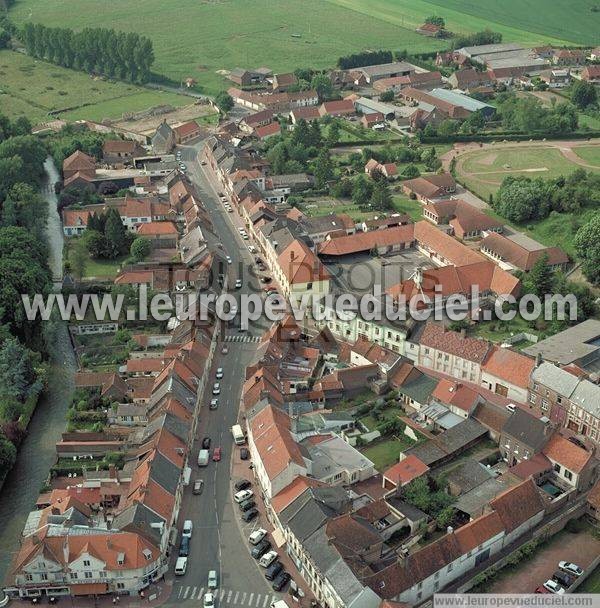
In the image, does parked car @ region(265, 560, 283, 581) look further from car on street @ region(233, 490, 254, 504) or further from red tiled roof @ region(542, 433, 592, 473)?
red tiled roof @ region(542, 433, 592, 473)

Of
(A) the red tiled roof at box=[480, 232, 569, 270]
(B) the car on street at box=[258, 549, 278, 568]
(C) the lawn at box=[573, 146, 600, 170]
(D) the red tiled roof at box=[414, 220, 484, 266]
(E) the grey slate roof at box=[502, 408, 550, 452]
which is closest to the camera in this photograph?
(B) the car on street at box=[258, 549, 278, 568]

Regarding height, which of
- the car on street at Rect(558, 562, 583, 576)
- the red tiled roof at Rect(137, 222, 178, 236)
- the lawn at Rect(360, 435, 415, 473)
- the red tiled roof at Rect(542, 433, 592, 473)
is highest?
the red tiled roof at Rect(542, 433, 592, 473)

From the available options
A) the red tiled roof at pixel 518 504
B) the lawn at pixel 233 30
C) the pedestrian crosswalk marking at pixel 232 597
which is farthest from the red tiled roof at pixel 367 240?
the lawn at pixel 233 30

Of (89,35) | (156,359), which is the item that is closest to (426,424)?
(156,359)

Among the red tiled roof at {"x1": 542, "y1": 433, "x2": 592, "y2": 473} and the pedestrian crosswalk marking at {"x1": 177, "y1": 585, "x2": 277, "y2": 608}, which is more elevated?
the red tiled roof at {"x1": 542, "y1": 433, "x2": 592, "y2": 473}

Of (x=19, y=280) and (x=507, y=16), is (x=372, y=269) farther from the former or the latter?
(x=507, y=16)

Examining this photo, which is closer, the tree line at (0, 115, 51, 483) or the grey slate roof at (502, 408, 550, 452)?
the grey slate roof at (502, 408, 550, 452)

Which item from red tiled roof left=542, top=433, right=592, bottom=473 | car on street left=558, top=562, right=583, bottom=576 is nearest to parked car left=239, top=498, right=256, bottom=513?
car on street left=558, top=562, right=583, bottom=576

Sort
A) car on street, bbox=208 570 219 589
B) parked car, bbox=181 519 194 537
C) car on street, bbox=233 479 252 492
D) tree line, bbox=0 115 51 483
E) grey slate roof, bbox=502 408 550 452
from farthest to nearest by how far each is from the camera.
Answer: tree line, bbox=0 115 51 483, grey slate roof, bbox=502 408 550 452, car on street, bbox=233 479 252 492, parked car, bbox=181 519 194 537, car on street, bbox=208 570 219 589
